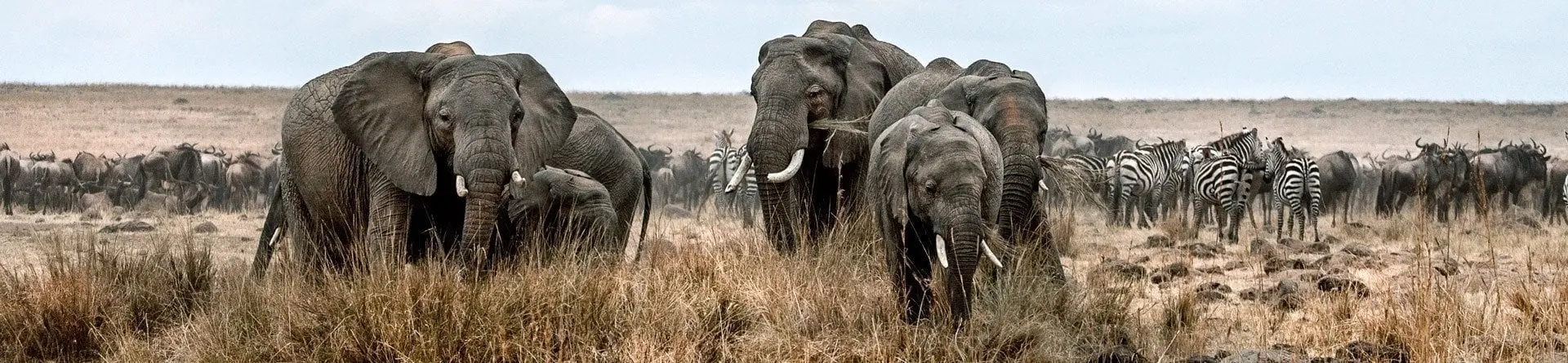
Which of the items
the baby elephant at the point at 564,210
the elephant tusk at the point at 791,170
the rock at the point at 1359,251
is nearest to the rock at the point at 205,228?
the baby elephant at the point at 564,210

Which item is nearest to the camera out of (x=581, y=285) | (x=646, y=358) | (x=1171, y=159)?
(x=646, y=358)

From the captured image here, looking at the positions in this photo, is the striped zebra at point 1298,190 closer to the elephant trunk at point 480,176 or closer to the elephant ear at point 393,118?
the elephant ear at point 393,118

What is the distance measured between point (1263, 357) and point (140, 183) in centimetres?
2732

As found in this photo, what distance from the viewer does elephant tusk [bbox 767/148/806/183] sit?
9.84 metres

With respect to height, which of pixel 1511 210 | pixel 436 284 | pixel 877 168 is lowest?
pixel 1511 210

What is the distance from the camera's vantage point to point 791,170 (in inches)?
400

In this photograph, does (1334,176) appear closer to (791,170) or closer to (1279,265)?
(1279,265)

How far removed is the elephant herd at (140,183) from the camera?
90.8ft

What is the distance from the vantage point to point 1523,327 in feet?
25.9

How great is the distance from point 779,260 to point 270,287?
2.55m

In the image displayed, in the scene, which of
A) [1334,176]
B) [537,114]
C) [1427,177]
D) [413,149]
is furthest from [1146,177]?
[413,149]

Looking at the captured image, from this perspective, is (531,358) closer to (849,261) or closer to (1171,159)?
(849,261)

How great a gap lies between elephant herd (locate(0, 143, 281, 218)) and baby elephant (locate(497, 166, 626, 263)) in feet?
59.3

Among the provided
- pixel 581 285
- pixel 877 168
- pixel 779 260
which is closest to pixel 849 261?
pixel 779 260
